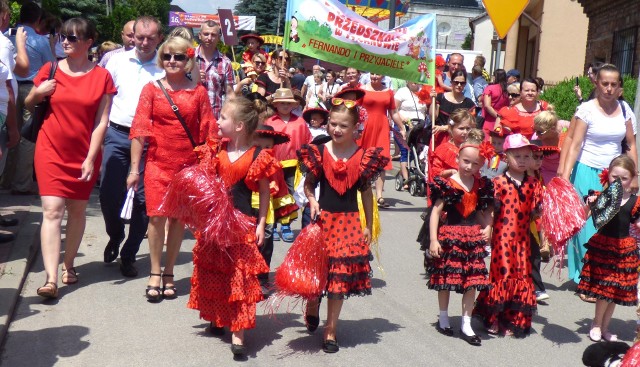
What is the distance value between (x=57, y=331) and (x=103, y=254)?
234cm

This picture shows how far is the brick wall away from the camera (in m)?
18.1

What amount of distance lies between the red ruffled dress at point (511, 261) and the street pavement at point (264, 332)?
178 millimetres

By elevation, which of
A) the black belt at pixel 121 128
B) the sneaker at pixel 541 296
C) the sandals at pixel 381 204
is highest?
the black belt at pixel 121 128

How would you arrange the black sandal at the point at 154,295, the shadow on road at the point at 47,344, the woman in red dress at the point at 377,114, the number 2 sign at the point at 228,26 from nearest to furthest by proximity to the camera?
the shadow on road at the point at 47,344, the black sandal at the point at 154,295, the woman in red dress at the point at 377,114, the number 2 sign at the point at 228,26

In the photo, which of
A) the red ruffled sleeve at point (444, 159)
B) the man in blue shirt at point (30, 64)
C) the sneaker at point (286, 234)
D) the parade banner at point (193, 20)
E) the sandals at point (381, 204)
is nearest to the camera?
the red ruffled sleeve at point (444, 159)

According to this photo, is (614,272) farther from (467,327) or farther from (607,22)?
(607,22)

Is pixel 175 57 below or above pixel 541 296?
above

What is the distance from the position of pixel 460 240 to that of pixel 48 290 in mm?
3141

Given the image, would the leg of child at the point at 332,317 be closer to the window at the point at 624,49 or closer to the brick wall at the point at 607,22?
the brick wall at the point at 607,22

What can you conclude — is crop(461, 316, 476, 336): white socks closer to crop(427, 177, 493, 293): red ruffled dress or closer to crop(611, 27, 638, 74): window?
crop(427, 177, 493, 293): red ruffled dress

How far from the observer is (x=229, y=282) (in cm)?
570

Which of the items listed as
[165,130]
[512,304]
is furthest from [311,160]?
[512,304]

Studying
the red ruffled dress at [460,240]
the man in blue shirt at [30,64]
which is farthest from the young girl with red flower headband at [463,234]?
the man in blue shirt at [30,64]

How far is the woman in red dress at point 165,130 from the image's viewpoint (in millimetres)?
6594
